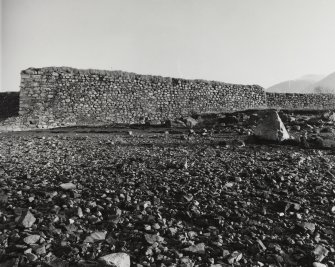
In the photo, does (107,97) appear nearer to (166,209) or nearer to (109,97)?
(109,97)

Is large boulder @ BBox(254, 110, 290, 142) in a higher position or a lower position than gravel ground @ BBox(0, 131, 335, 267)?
higher

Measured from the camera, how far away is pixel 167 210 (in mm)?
3809

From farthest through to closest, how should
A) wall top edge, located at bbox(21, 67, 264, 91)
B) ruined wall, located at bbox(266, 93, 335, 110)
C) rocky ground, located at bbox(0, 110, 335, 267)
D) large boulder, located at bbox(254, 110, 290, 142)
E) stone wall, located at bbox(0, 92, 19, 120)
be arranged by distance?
ruined wall, located at bbox(266, 93, 335, 110)
stone wall, located at bbox(0, 92, 19, 120)
wall top edge, located at bbox(21, 67, 264, 91)
large boulder, located at bbox(254, 110, 290, 142)
rocky ground, located at bbox(0, 110, 335, 267)

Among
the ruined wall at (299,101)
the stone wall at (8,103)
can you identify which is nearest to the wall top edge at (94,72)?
the stone wall at (8,103)

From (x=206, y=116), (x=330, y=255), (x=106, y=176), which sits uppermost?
(x=206, y=116)

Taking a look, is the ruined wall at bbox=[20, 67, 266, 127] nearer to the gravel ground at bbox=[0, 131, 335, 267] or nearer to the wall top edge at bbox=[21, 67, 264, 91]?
the wall top edge at bbox=[21, 67, 264, 91]

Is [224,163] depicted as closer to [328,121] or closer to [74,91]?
[328,121]

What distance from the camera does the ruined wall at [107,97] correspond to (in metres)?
13.8

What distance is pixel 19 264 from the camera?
2637 millimetres

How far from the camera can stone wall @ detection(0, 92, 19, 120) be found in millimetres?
15861

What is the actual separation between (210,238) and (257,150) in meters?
4.20

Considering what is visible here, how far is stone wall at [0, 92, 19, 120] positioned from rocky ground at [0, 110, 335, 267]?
34.6ft

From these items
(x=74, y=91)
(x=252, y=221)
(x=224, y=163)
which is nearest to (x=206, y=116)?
(x=74, y=91)

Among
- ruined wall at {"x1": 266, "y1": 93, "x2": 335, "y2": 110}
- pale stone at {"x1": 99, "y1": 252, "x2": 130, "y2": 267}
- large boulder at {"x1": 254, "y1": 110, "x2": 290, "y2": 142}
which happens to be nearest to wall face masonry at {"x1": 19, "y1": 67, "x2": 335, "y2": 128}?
ruined wall at {"x1": 266, "y1": 93, "x2": 335, "y2": 110}
